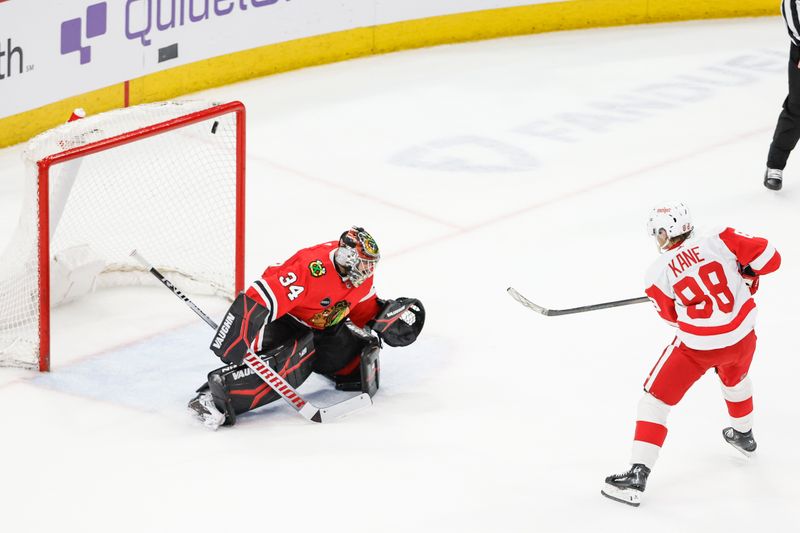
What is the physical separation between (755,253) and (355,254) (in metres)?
1.27

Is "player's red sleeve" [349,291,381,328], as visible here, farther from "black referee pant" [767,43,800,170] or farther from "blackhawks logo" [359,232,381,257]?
"black referee pant" [767,43,800,170]

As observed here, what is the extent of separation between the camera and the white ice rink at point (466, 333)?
13.5 feet

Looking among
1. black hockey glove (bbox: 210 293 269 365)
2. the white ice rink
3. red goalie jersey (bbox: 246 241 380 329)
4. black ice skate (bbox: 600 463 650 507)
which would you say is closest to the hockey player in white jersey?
black ice skate (bbox: 600 463 650 507)

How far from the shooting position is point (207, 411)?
4520mm

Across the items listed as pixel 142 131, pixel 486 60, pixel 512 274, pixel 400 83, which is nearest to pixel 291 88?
pixel 400 83

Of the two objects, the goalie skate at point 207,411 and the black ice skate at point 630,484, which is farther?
the goalie skate at point 207,411

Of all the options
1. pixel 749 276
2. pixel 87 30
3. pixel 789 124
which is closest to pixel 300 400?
pixel 749 276

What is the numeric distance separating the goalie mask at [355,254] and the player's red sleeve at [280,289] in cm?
13

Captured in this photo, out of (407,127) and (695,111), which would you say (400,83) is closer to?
(407,127)

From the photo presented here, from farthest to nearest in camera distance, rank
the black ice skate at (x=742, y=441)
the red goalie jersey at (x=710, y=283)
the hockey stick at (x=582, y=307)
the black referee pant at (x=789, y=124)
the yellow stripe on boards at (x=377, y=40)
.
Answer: the yellow stripe on boards at (x=377, y=40) → the black referee pant at (x=789, y=124) → the hockey stick at (x=582, y=307) → the black ice skate at (x=742, y=441) → the red goalie jersey at (x=710, y=283)

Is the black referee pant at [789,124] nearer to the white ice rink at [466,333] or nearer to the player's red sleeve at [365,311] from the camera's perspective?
the white ice rink at [466,333]

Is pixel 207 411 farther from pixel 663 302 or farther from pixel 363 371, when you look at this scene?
pixel 663 302

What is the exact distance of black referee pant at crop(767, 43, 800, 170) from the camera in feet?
21.3

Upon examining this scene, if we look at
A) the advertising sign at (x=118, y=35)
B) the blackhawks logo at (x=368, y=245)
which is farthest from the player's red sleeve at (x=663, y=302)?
the advertising sign at (x=118, y=35)
